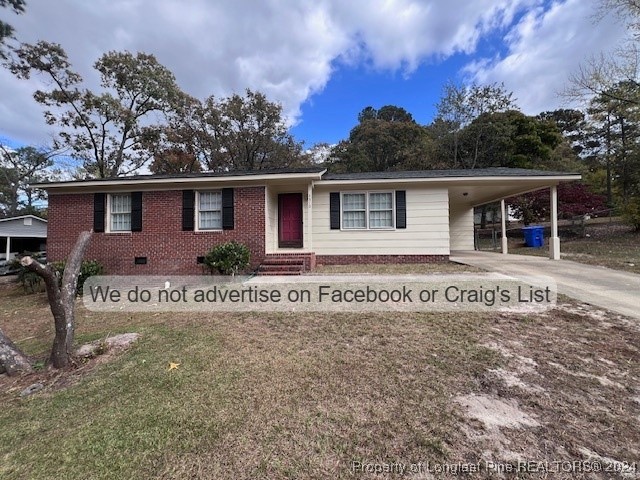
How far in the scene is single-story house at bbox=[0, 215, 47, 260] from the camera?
19.4m

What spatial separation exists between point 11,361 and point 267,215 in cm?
664

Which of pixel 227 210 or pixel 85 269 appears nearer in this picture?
pixel 85 269

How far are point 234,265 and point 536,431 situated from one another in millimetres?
7542

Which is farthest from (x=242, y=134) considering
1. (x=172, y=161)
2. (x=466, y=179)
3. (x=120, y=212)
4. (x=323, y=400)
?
(x=323, y=400)

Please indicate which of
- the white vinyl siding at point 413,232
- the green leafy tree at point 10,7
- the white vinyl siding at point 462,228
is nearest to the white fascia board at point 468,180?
the white vinyl siding at point 413,232

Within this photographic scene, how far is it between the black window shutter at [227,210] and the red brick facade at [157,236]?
6.0 inches

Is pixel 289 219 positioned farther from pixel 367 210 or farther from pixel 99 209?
pixel 99 209

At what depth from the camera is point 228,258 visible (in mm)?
8562

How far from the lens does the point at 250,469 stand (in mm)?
1809

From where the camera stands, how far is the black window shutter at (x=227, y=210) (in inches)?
370

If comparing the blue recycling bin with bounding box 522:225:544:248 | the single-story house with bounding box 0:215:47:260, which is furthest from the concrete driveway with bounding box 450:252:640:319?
the single-story house with bounding box 0:215:47:260

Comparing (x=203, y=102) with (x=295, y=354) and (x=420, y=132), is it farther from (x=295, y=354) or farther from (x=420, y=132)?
(x=295, y=354)

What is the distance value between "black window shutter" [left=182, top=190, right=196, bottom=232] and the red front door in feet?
9.18

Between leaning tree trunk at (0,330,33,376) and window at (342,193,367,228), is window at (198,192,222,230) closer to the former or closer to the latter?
window at (342,193,367,228)
